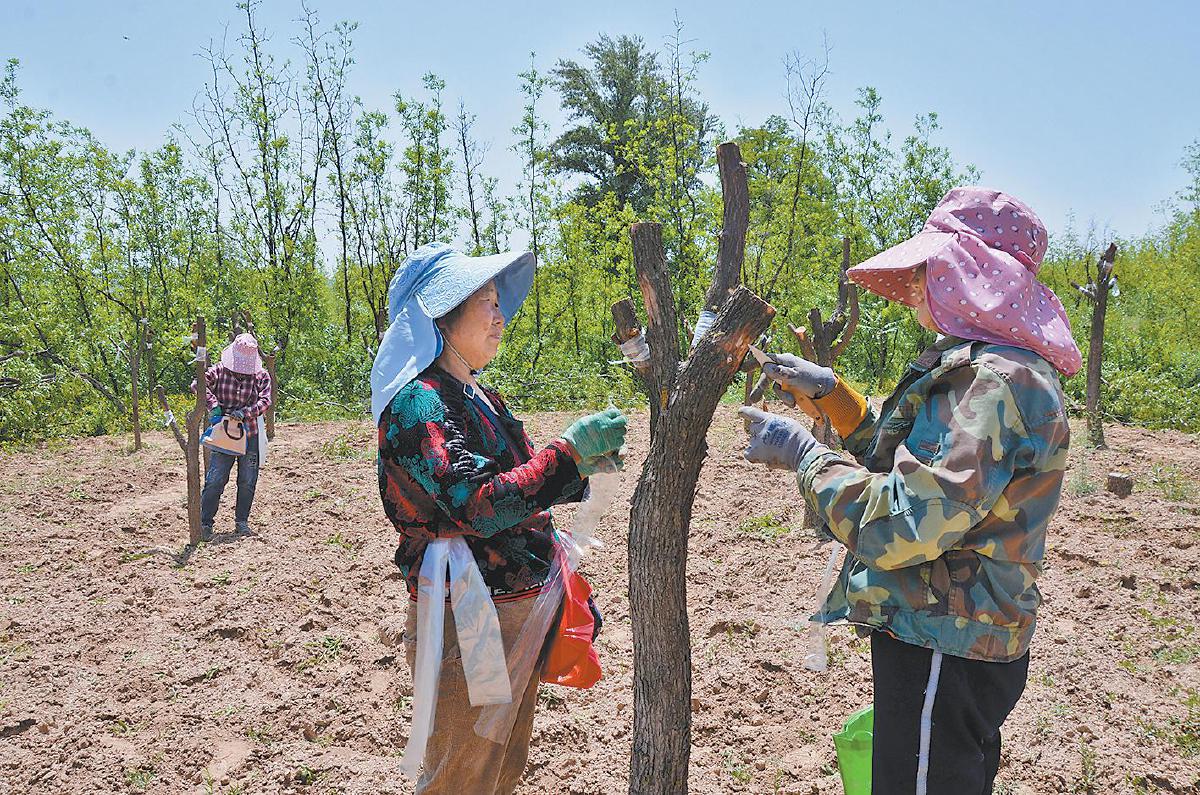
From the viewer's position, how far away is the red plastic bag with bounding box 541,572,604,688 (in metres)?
2.06

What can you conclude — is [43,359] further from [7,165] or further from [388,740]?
[388,740]

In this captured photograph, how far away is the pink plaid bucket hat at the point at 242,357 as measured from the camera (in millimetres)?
5660

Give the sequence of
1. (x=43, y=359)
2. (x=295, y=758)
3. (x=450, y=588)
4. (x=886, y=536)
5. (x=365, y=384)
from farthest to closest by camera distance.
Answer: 1. (x=365, y=384)
2. (x=43, y=359)
3. (x=295, y=758)
4. (x=450, y=588)
5. (x=886, y=536)

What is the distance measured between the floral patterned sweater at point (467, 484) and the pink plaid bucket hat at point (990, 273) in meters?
0.85

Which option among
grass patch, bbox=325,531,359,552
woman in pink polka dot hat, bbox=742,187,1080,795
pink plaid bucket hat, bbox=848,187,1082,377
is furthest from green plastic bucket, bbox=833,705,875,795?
grass patch, bbox=325,531,359,552

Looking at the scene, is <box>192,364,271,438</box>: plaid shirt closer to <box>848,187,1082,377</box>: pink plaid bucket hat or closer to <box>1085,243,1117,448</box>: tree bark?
<box>848,187,1082,377</box>: pink plaid bucket hat

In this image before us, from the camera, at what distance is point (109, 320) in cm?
1349

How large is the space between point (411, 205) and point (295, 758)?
13.1 metres

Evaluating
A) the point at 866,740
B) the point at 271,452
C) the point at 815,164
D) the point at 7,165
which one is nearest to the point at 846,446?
the point at 866,740

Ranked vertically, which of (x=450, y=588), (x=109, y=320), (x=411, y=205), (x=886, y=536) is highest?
(x=411, y=205)

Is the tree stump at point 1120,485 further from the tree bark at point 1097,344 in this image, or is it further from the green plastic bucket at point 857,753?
the green plastic bucket at point 857,753

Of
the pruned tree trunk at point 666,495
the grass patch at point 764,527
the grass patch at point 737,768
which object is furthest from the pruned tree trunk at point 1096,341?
the pruned tree trunk at point 666,495

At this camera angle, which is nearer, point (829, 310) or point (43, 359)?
point (43, 359)

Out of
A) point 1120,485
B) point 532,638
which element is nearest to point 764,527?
point 1120,485
